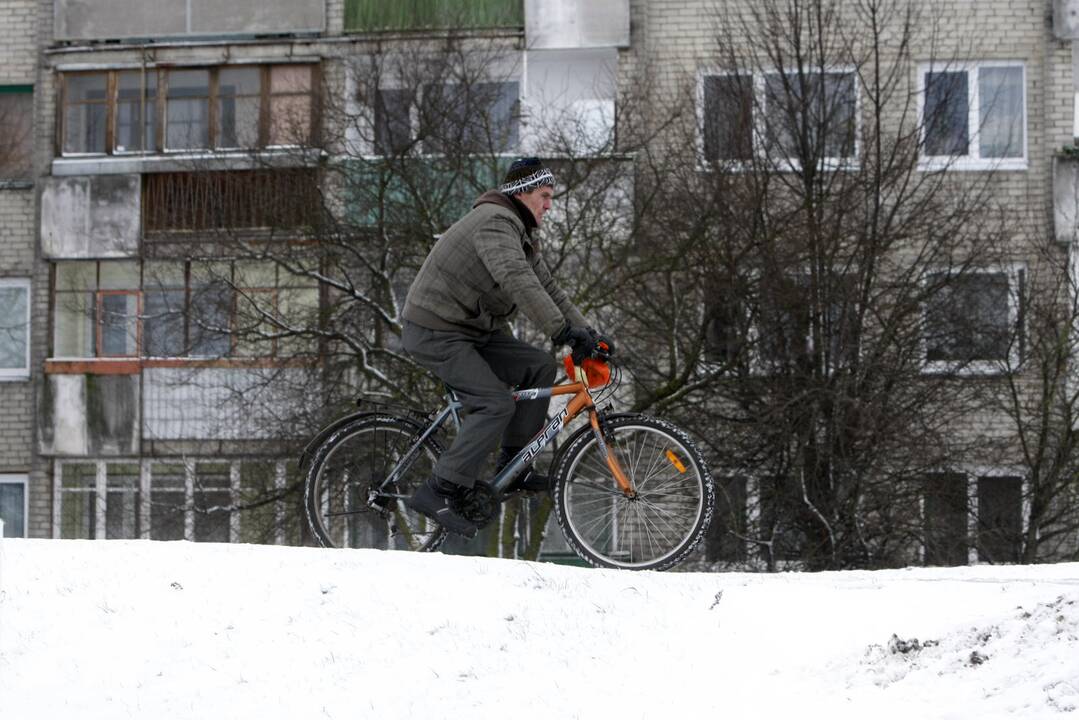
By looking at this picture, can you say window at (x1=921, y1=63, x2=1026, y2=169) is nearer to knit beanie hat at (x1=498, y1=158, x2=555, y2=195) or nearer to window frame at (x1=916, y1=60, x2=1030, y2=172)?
window frame at (x1=916, y1=60, x2=1030, y2=172)

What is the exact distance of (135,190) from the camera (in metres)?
29.0

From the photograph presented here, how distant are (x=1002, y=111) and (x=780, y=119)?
18.2 feet

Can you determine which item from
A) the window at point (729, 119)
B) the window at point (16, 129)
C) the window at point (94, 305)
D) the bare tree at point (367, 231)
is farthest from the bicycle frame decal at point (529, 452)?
the window at point (16, 129)

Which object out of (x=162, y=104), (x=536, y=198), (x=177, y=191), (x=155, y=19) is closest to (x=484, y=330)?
(x=536, y=198)

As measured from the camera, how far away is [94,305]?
1145 inches

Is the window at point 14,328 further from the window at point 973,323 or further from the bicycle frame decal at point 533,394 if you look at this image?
the bicycle frame decal at point 533,394

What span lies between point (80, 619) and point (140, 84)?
2312 cm

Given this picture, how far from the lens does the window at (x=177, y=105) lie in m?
28.5

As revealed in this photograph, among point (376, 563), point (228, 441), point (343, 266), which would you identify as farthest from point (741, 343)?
point (376, 563)

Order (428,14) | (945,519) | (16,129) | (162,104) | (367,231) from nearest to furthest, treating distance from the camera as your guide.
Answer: (945,519) < (367,231) < (428,14) < (162,104) < (16,129)

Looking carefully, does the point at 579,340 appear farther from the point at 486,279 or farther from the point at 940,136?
the point at 940,136

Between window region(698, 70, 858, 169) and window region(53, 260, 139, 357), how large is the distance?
33.6ft

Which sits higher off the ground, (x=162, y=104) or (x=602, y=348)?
(x=162, y=104)

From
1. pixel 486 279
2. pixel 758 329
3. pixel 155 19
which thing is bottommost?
pixel 486 279
